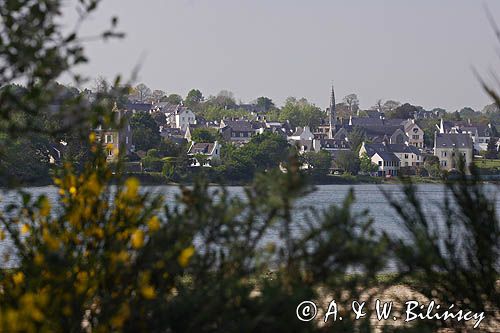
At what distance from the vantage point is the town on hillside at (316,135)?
3110 inches

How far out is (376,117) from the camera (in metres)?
149

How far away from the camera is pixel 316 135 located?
417 ft

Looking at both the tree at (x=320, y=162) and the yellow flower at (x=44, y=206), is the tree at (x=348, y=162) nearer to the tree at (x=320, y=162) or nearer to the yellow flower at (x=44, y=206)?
the tree at (x=320, y=162)

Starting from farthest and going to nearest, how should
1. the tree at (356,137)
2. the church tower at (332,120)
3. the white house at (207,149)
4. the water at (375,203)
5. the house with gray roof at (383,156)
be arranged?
the church tower at (332,120), the tree at (356,137), the house with gray roof at (383,156), the white house at (207,149), the water at (375,203)

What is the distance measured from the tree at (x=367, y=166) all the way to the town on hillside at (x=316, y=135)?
9 cm

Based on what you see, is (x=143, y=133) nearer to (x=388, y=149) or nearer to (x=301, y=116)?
(x=388, y=149)

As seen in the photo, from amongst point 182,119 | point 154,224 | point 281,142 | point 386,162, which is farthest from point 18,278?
point 182,119

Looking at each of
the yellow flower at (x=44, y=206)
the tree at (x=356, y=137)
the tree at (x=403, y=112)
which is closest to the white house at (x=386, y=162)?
the tree at (x=356, y=137)

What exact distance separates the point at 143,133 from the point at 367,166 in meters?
21.5

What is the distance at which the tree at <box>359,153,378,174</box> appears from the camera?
288 feet

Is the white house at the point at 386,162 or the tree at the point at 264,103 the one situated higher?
the tree at the point at 264,103

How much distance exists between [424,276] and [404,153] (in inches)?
3777

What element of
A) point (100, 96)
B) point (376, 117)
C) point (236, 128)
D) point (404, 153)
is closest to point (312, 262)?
point (100, 96)

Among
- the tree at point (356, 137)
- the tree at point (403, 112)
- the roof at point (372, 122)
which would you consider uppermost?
the tree at point (403, 112)
